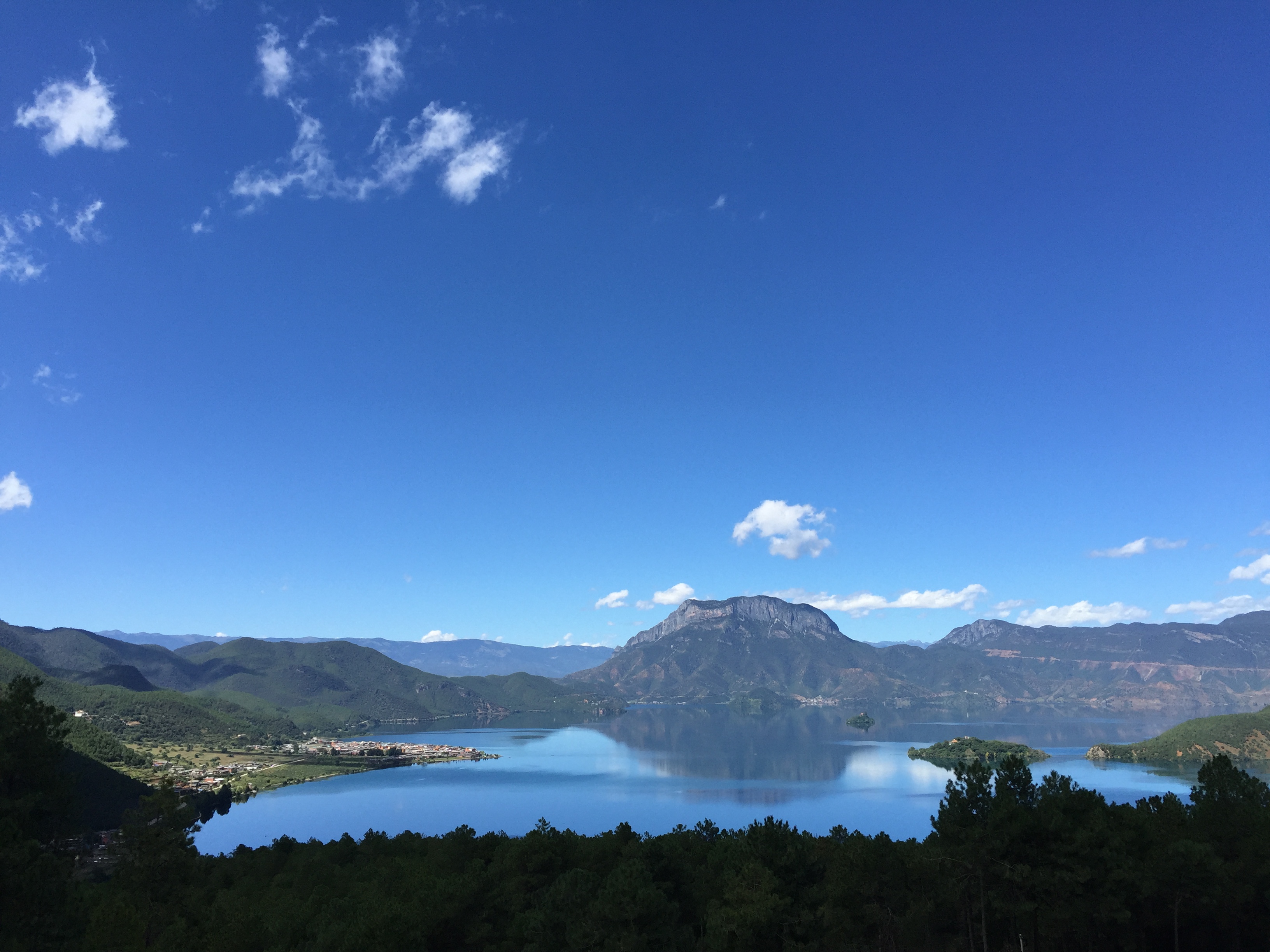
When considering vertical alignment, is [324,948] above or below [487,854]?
above

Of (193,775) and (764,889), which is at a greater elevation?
(764,889)

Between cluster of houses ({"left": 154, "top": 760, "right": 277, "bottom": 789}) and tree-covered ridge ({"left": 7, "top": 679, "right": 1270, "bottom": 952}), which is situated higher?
tree-covered ridge ({"left": 7, "top": 679, "right": 1270, "bottom": 952})

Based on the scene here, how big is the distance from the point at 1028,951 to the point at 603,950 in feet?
89.6

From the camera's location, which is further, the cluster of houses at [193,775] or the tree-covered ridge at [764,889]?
the cluster of houses at [193,775]

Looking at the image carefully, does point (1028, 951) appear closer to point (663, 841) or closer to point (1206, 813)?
point (1206, 813)

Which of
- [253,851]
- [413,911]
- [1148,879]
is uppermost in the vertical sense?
[1148,879]

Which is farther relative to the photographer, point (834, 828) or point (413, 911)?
point (834, 828)

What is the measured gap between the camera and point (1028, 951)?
4103 cm

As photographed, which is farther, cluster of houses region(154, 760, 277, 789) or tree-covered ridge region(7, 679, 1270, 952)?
cluster of houses region(154, 760, 277, 789)

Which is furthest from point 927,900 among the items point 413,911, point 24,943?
point 24,943

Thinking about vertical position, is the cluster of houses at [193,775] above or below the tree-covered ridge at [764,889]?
below

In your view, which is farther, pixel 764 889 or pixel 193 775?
pixel 193 775

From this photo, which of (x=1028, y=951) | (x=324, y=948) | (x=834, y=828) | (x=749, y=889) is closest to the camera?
(x=324, y=948)

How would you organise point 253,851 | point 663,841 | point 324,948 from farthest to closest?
point 253,851 < point 663,841 < point 324,948
